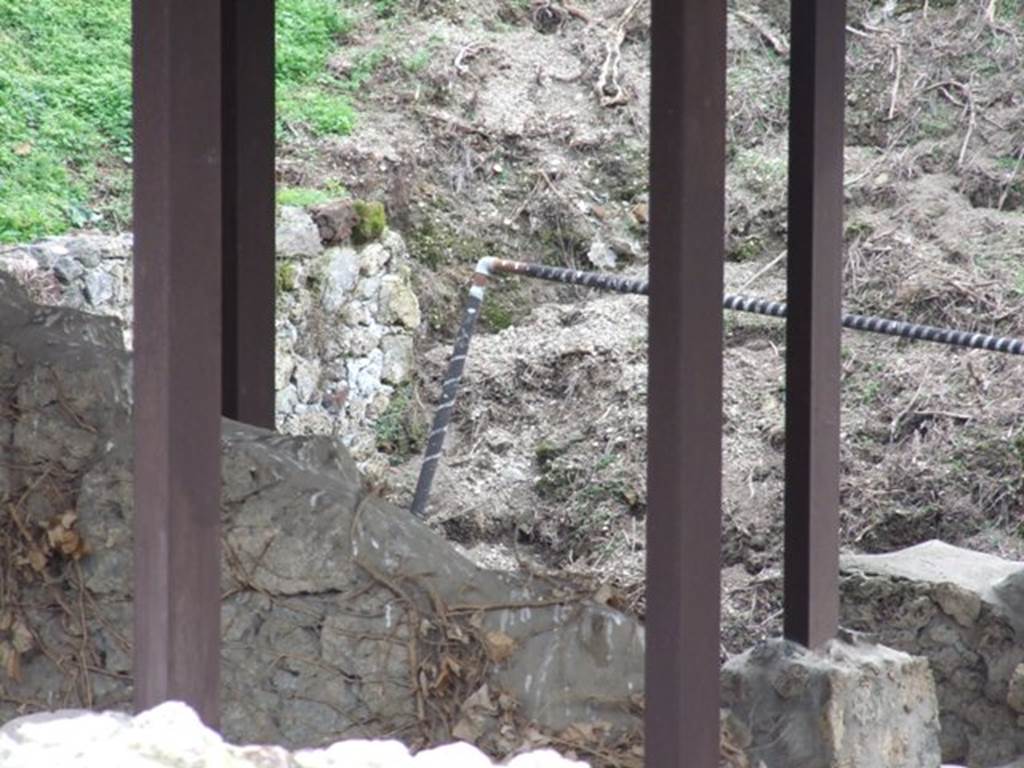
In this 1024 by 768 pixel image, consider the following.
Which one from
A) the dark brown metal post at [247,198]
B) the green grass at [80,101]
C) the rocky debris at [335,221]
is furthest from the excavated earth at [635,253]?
the dark brown metal post at [247,198]

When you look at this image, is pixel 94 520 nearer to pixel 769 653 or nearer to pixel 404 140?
pixel 769 653

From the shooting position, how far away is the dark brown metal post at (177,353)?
2.34 m

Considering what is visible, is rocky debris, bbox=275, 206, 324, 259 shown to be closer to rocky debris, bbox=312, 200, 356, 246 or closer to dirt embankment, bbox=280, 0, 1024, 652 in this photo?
rocky debris, bbox=312, 200, 356, 246

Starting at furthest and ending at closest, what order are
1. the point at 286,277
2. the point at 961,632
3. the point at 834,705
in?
the point at 286,277 → the point at 961,632 → the point at 834,705

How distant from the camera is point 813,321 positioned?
349 cm

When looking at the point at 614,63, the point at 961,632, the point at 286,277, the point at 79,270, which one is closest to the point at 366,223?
the point at 286,277

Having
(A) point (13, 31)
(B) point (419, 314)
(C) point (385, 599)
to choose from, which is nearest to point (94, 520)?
(C) point (385, 599)

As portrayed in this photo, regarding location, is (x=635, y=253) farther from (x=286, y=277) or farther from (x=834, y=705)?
(x=834, y=705)

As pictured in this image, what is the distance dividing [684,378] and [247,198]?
1.69 metres

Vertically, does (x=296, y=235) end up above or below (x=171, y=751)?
above

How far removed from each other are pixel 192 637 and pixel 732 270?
6507 mm

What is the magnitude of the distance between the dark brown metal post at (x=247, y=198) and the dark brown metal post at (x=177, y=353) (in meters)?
1.57

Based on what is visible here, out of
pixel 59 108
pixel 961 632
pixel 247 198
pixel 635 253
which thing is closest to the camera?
pixel 247 198

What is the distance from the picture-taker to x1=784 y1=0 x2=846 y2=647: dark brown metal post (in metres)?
3.46
